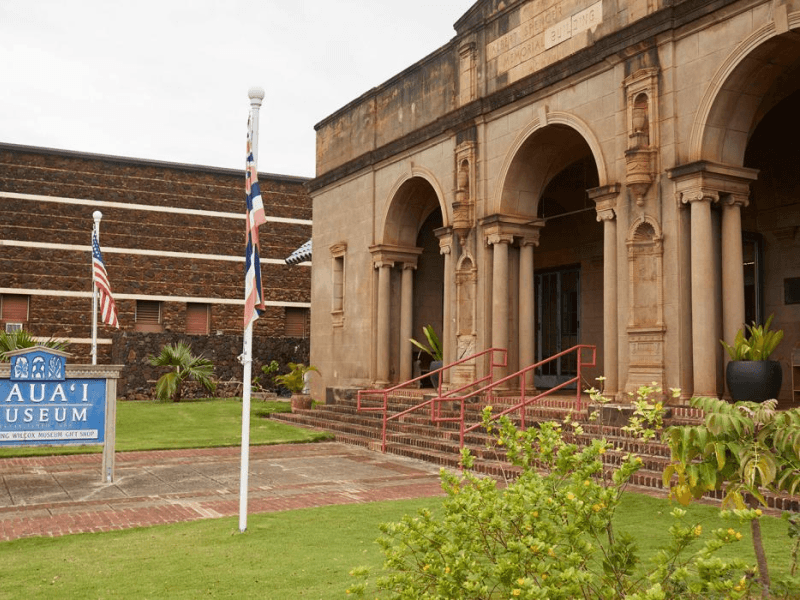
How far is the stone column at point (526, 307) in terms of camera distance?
601 inches

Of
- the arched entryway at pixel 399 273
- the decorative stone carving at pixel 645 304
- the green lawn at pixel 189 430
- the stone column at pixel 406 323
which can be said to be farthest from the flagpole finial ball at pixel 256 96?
the stone column at pixel 406 323

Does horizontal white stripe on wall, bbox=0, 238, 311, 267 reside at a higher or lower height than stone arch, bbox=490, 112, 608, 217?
higher

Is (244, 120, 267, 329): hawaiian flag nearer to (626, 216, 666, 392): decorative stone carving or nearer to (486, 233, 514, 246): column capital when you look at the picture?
(626, 216, 666, 392): decorative stone carving

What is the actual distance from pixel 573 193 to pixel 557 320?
9.87ft

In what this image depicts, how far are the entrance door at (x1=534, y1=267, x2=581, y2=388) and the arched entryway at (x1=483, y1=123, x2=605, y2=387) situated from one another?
2cm

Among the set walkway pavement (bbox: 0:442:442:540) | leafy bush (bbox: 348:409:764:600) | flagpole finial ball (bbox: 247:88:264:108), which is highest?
flagpole finial ball (bbox: 247:88:264:108)

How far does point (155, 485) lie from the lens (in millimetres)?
10273

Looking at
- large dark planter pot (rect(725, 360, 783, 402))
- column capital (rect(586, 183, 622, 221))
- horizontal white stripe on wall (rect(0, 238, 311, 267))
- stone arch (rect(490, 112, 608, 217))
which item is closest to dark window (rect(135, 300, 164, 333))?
horizontal white stripe on wall (rect(0, 238, 311, 267))

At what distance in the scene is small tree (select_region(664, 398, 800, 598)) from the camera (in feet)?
14.2

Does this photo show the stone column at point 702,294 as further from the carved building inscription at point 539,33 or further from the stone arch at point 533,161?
the carved building inscription at point 539,33

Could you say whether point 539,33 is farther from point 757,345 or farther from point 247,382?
point 247,382

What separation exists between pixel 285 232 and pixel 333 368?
15.9m

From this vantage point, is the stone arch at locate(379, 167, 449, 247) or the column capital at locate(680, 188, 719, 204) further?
the stone arch at locate(379, 167, 449, 247)

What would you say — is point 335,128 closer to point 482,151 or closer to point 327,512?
point 482,151
